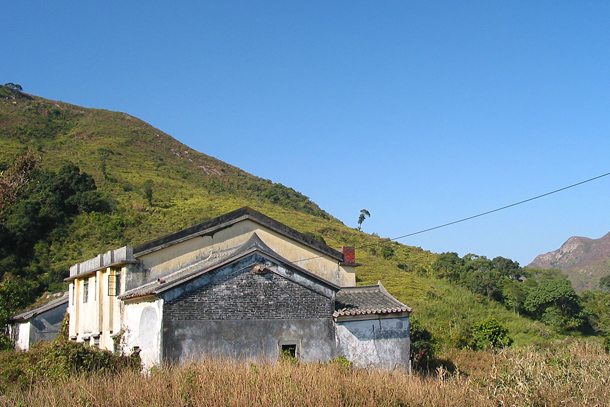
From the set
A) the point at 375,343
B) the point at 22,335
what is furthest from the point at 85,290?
the point at 375,343

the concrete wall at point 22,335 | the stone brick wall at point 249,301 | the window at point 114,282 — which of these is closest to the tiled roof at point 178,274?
the window at point 114,282

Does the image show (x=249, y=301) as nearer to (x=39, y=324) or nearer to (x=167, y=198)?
(x=39, y=324)

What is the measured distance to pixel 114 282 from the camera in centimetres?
1819

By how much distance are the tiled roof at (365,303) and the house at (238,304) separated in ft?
0.11

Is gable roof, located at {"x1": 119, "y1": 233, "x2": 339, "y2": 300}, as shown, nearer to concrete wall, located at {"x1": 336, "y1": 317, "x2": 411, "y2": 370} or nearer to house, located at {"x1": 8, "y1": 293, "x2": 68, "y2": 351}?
concrete wall, located at {"x1": 336, "y1": 317, "x2": 411, "y2": 370}

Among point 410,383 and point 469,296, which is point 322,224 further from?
point 410,383

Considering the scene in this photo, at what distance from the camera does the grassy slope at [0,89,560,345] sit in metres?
40.0

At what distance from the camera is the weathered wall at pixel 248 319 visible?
14.6 m

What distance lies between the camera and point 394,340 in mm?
16812

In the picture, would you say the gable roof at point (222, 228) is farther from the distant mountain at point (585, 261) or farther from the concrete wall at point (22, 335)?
the distant mountain at point (585, 261)

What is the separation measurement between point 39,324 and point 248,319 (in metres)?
19.2

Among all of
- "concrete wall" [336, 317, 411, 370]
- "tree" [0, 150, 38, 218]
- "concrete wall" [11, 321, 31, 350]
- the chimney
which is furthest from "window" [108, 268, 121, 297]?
"concrete wall" [11, 321, 31, 350]

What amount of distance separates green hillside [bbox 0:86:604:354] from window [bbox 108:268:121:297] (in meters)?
13.5

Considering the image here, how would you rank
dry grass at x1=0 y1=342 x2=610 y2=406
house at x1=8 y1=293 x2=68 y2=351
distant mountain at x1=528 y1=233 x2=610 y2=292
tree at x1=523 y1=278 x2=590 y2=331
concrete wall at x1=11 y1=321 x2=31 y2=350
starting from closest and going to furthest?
1. dry grass at x1=0 y1=342 x2=610 y2=406
2. house at x1=8 y1=293 x2=68 y2=351
3. concrete wall at x1=11 y1=321 x2=31 y2=350
4. tree at x1=523 y1=278 x2=590 y2=331
5. distant mountain at x1=528 y1=233 x2=610 y2=292
